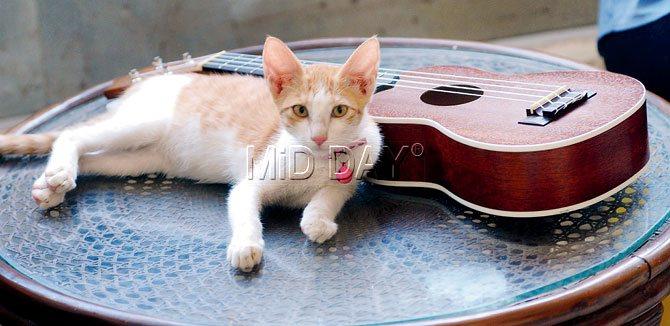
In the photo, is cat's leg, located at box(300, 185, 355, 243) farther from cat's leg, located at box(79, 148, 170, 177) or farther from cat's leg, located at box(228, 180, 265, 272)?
cat's leg, located at box(79, 148, 170, 177)

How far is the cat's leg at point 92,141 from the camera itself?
127 centimetres

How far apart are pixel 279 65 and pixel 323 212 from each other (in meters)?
0.23

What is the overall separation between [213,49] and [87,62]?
0.40m

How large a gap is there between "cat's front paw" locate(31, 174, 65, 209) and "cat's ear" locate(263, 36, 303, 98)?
39 centimetres

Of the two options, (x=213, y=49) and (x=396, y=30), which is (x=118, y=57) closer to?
(x=213, y=49)

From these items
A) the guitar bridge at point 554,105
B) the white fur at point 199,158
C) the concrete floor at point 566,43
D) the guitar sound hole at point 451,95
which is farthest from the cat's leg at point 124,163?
the concrete floor at point 566,43

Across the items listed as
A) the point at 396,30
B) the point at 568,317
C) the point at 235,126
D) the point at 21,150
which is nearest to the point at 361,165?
the point at 235,126

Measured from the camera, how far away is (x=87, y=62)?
94.0 inches

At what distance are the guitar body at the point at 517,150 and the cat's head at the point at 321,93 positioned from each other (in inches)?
3.9

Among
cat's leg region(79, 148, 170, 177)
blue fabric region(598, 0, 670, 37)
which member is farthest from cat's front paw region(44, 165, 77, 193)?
blue fabric region(598, 0, 670, 37)

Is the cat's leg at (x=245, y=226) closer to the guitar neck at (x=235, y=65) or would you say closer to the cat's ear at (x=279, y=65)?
the cat's ear at (x=279, y=65)

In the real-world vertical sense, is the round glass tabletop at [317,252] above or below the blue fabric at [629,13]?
below

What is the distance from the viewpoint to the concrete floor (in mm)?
2836

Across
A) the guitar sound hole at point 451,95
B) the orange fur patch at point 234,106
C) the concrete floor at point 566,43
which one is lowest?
the concrete floor at point 566,43
